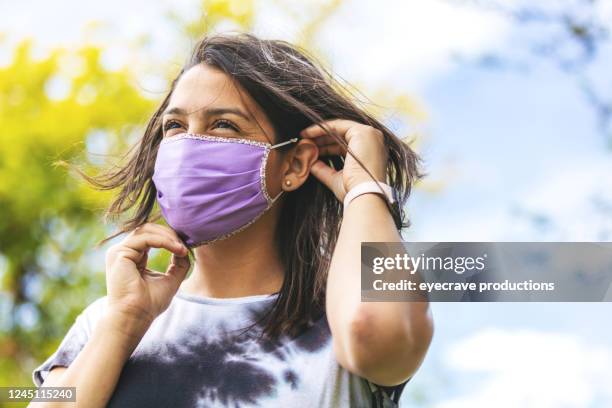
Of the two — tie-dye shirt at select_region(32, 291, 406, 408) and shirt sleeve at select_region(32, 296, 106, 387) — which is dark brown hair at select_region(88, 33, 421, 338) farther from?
shirt sleeve at select_region(32, 296, 106, 387)

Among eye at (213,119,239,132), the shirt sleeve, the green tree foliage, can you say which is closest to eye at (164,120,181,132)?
eye at (213,119,239,132)

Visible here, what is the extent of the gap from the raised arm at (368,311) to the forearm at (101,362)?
605 millimetres

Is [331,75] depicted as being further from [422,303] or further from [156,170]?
[422,303]

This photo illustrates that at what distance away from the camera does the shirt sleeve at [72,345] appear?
8.64 feet

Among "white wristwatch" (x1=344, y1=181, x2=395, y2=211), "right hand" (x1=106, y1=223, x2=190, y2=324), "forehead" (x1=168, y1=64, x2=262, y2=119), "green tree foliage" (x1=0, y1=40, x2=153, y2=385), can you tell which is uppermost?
"green tree foliage" (x1=0, y1=40, x2=153, y2=385)

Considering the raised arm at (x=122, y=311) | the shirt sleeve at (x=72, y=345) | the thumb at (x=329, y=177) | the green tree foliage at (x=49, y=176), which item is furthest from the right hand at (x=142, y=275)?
the green tree foliage at (x=49, y=176)

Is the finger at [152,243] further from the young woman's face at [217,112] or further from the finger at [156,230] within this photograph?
the young woman's face at [217,112]

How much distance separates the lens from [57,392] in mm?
2443

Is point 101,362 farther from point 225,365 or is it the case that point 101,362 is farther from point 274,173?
point 274,173

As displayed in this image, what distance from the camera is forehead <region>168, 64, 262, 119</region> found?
105 inches

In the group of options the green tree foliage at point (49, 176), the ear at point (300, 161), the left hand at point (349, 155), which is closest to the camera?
the left hand at point (349, 155)

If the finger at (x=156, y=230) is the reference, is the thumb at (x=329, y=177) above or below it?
above

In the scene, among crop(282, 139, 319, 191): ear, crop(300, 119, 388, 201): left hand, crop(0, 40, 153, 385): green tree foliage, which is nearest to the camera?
crop(300, 119, 388, 201): left hand

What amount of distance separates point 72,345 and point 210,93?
0.87 metres
